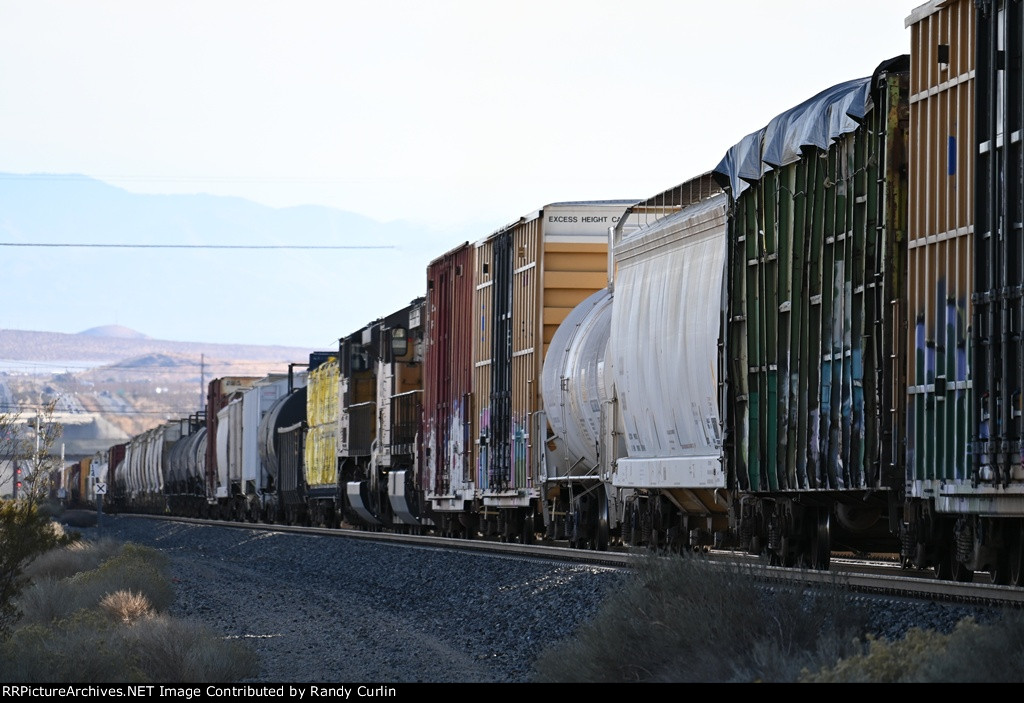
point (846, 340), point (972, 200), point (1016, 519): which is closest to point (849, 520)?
point (846, 340)

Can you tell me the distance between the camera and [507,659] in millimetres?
13078

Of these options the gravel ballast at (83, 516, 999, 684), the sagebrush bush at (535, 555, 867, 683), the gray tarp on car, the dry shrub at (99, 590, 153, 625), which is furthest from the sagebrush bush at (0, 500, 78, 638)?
the gray tarp on car

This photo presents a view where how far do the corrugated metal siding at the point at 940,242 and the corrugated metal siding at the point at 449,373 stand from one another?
15.5 metres

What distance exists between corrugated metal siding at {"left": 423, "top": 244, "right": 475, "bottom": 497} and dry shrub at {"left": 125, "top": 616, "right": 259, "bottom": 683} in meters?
13.4

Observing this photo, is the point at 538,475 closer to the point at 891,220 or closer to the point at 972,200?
the point at 891,220

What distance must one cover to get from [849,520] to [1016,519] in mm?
2932

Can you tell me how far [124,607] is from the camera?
1702cm

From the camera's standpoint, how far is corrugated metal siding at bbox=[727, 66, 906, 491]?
1237cm

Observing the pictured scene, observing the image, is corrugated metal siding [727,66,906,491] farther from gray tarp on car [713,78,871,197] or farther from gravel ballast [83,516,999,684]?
gravel ballast [83,516,999,684]

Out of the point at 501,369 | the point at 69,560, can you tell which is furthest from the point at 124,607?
the point at 69,560

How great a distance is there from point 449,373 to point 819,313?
15444mm

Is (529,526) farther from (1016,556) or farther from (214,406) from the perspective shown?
(214,406)

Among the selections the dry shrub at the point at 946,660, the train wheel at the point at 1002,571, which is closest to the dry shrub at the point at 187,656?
the train wheel at the point at 1002,571

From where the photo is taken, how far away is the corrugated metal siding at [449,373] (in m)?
27.2
